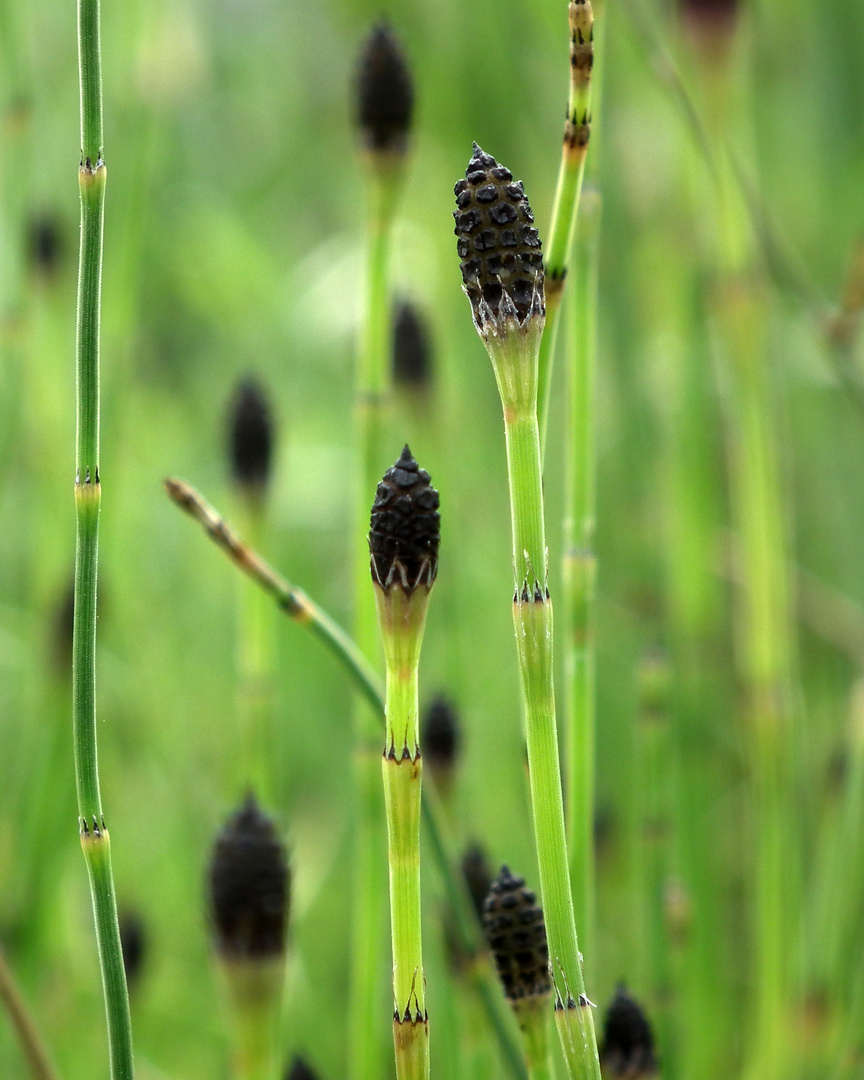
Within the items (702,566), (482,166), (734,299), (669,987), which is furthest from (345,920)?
(482,166)

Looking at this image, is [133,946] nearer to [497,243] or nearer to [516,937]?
[516,937]

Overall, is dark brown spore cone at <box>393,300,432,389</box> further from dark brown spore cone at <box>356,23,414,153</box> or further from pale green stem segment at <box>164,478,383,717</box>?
pale green stem segment at <box>164,478,383,717</box>

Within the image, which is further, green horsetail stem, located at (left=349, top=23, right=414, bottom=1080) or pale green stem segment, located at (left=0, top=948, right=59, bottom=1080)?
green horsetail stem, located at (left=349, top=23, right=414, bottom=1080)

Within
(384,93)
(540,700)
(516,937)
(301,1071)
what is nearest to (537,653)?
(540,700)

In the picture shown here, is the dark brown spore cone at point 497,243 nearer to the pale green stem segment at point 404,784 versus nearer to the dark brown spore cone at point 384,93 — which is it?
the pale green stem segment at point 404,784

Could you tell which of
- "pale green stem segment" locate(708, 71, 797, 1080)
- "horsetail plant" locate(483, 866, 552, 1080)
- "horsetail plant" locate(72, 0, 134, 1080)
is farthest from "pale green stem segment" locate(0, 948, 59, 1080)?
"pale green stem segment" locate(708, 71, 797, 1080)

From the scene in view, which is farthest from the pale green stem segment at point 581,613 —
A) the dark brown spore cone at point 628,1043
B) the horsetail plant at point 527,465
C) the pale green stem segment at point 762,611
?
the pale green stem segment at point 762,611

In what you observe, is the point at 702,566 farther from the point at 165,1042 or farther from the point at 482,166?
the point at 482,166
